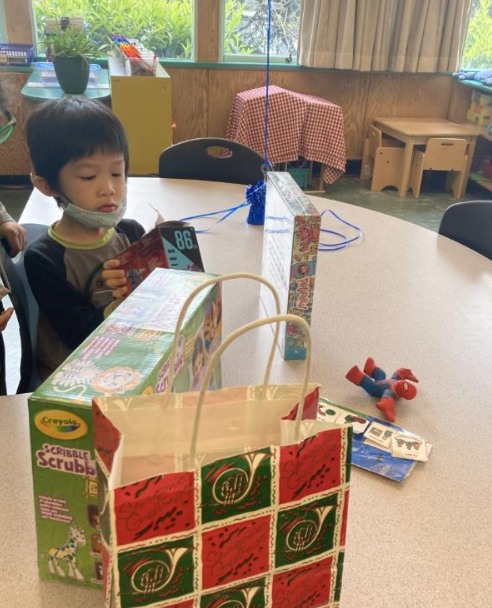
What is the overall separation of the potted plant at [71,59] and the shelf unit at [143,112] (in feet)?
0.57

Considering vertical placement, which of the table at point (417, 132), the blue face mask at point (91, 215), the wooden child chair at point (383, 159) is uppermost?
the blue face mask at point (91, 215)

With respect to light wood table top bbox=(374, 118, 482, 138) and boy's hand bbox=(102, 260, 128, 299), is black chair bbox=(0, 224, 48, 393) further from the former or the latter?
light wood table top bbox=(374, 118, 482, 138)

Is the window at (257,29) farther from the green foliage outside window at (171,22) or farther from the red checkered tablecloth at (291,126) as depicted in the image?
the red checkered tablecloth at (291,126)

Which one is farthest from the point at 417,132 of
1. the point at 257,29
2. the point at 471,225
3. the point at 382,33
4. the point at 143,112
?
the point at 471,225

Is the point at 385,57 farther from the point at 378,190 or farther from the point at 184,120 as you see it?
the point at 184,120

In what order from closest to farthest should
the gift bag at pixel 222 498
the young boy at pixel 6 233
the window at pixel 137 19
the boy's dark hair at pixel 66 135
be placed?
the gift bag at pixel 222 498
the boy's dark hair at pixel 66 135
the young boy at pixel 6 233
the window at pixel 137 19

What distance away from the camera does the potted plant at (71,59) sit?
3.21 m

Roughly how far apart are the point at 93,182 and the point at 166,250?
28 centimetres

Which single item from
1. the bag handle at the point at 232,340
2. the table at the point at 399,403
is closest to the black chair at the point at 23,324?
the table at the point at 399,403

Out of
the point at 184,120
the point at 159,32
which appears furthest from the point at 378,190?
the point at 159,32

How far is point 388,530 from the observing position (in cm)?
68

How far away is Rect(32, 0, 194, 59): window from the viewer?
404 centimetres

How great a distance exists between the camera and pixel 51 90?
133 inches

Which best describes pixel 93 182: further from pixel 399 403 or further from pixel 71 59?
pixel 71 59
